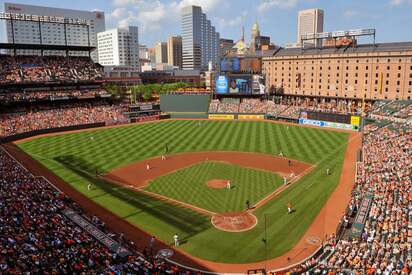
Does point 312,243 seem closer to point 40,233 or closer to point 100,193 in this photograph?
point 40,233

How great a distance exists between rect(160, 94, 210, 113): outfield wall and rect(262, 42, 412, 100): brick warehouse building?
2444 cm

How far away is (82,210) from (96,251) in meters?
9.87

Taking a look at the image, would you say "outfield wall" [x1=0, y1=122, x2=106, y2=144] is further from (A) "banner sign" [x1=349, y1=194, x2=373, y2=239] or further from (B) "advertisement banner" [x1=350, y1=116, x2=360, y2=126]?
(A) "banner sign" [x1=349, y1=194, x2=373, y2=239]

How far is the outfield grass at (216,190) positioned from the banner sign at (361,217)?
910cm

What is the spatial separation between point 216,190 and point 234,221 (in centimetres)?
705

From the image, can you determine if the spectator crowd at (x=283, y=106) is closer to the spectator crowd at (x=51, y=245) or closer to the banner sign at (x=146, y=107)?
the banner sign at (x=146, y=107)

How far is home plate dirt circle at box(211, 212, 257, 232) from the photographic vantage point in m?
26.8

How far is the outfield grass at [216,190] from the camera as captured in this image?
31797 mm

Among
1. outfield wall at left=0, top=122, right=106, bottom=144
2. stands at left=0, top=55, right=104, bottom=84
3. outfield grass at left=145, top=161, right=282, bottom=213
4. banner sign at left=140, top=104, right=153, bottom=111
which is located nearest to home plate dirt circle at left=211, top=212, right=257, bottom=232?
outfield grass at left=145, top=161, right=282, bottom=213

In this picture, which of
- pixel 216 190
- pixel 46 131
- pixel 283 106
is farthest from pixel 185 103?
pixel 216 190

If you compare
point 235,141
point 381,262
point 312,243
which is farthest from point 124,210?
point 235,141

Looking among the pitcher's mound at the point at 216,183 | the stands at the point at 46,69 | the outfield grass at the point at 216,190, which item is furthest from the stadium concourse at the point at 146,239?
the stands at the point at 46,69

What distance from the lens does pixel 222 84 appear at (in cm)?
8625

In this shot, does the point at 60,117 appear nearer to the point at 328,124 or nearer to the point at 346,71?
the point at 328,124
